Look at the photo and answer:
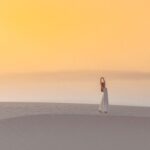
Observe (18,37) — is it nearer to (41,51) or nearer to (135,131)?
(41,51)

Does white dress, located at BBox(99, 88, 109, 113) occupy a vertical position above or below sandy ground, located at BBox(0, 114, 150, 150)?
above

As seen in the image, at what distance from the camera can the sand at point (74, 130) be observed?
1.06 metres

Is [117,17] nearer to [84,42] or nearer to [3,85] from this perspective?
[84,42]

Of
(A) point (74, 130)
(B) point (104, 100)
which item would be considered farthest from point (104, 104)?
(A) point (74, 130)

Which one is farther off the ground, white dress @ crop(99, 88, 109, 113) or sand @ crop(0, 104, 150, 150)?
white dress @ crop(99, 88, 109, 113)

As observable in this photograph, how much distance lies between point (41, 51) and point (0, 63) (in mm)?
179

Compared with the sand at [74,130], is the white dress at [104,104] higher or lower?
higher

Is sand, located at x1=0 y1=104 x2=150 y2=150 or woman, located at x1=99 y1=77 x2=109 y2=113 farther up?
woman, located at x1=99 y1=77 x2=109 y2=113

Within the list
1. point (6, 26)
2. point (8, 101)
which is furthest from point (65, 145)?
point (6, 26)

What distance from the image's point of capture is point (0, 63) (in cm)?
106

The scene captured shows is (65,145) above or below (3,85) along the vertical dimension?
below

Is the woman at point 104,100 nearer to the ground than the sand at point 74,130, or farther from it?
farther from it

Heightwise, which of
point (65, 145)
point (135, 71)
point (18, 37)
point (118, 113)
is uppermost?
point (18, 37)

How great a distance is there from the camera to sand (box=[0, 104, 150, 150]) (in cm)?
106
